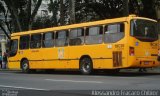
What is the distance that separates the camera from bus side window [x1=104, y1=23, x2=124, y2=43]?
77.7 ft

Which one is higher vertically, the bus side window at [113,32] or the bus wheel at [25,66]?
the bus side window at [113,32]

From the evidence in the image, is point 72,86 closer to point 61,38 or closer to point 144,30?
point 144,30

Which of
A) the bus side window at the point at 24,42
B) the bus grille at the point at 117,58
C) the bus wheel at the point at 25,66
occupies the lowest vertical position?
the bus wheel at the point at 25,66

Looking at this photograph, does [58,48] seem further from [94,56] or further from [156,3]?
[156,3]

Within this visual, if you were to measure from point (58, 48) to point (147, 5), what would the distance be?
16.6m

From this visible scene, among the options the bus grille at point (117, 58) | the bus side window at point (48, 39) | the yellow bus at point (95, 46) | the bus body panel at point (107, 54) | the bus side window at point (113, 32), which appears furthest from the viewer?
the bus side window at point (48, 39)

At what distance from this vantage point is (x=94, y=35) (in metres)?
25.4

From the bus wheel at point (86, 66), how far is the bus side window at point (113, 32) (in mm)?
1846

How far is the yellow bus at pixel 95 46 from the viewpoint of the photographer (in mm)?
23406

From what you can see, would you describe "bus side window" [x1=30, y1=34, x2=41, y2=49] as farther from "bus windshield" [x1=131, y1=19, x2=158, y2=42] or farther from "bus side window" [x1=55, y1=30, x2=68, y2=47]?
"bus windshield" [x1=131, y1=19, x2=158, y2=42]

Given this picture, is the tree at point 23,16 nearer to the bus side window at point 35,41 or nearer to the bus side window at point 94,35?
the bus side window at point 35,41

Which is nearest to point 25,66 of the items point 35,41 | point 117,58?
point 35,41

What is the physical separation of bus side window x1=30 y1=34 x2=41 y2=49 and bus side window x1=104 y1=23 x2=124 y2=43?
657 centimetres

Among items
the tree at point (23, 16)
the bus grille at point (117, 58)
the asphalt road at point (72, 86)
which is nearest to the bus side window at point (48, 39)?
the bus grille at point (117, 58)
